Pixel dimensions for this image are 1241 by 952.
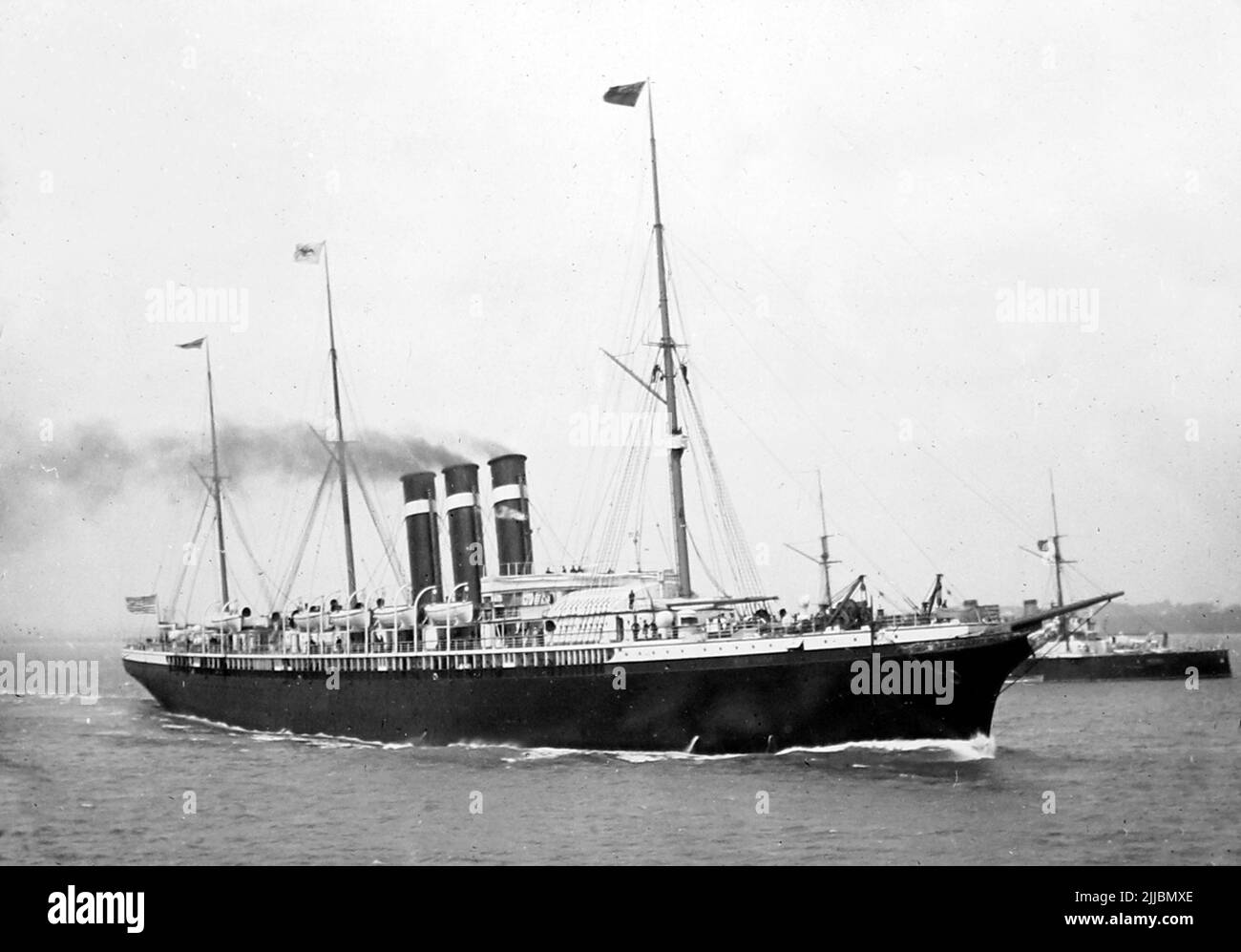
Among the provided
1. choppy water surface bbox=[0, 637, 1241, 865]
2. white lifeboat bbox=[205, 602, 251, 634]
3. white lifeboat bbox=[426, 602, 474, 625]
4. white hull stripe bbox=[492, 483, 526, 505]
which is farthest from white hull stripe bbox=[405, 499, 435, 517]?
white lifeboat bbox=[205, 602, 251, 634]

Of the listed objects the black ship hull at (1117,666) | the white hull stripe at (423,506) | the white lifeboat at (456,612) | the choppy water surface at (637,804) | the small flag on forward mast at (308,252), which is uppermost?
the small flag on forward mast at (308,252)

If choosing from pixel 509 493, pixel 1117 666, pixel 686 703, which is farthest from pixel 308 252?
pixel 1117 666

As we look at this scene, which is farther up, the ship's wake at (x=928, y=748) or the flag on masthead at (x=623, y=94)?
the flag on masthead at (x=623, y=94)

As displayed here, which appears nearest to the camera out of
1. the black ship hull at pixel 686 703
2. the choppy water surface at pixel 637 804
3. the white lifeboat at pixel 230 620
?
the choppy water surface at pixel 637 804

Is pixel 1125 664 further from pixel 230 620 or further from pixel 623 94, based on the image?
pixel 623 94

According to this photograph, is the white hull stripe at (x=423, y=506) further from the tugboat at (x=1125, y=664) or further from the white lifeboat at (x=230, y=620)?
the tugboat at (x=1125, y=664)

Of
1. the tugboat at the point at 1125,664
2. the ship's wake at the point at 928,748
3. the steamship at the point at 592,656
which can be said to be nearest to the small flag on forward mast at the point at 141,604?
the steamship at the point at 592,656
